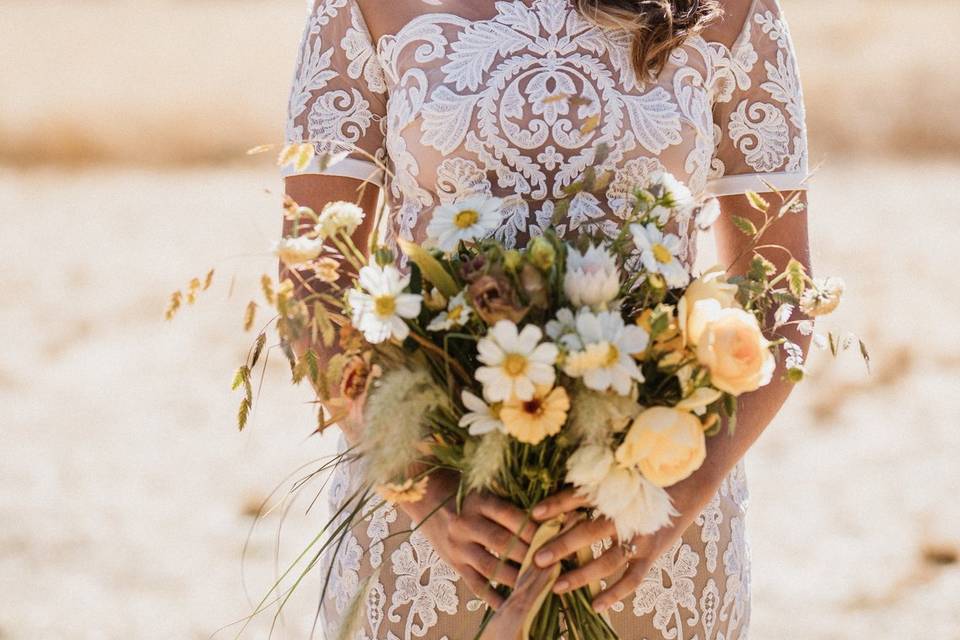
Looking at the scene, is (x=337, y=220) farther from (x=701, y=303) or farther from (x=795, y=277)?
(x=795, y=277)

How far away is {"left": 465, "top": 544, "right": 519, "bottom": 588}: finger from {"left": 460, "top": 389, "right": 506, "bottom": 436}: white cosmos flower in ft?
0.99

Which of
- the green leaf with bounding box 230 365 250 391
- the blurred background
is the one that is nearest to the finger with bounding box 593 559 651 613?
the green leaf with bounding box 230 365 250 391

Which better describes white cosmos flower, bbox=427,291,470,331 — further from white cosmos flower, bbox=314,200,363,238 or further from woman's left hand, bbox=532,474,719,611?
woman's left hand, bbox=532,474,719,611

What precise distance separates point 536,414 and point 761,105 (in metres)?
0.93

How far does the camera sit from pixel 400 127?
6.39 ft

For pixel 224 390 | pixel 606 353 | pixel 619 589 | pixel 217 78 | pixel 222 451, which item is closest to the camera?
pixel 606 353

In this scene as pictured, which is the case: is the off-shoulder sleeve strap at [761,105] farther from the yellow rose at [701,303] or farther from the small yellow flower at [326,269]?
the small yellow flower at [326,269]

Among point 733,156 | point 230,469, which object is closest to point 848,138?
point 230,469

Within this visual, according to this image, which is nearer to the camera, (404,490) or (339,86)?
(404,490)

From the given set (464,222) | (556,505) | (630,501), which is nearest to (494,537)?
(556,505)

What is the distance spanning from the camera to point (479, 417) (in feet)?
4.74

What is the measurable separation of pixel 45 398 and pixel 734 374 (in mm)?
6996

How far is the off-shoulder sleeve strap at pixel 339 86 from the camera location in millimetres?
1976

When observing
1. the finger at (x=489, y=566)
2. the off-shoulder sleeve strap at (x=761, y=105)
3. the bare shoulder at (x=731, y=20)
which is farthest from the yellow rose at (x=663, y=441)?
the bare shoulder at (x=731, y=20)
